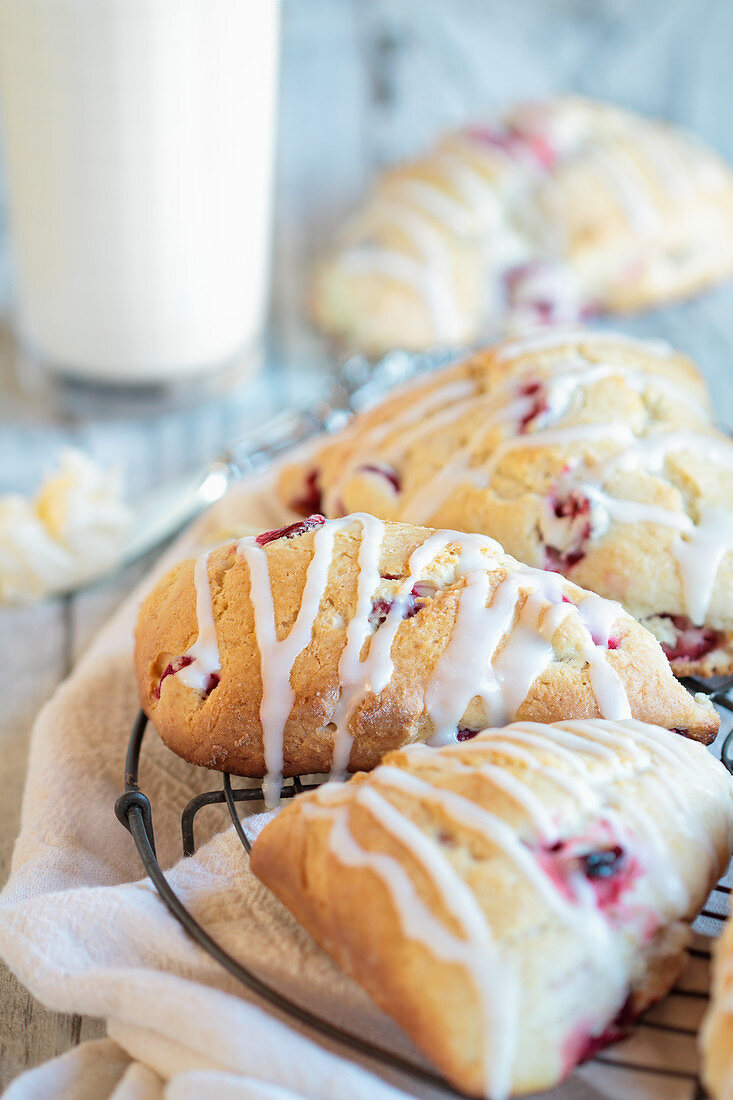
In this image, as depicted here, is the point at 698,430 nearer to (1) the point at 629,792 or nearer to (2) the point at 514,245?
(1) the point at 629,792

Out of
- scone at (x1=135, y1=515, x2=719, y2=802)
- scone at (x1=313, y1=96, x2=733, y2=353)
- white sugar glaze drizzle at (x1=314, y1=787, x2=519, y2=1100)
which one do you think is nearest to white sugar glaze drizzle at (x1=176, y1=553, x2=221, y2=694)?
scone at (x1=135, y1=515, x2=719, y2=802)

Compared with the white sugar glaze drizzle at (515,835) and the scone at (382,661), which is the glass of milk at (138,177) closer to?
the scone at (382,661)

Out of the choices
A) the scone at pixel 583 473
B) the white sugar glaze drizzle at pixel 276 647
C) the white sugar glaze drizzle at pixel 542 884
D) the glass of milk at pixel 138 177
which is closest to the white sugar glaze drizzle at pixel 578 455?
the scone at pixel 583 473

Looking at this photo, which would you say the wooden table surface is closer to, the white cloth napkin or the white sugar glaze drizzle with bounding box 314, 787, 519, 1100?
the white cloth napkin

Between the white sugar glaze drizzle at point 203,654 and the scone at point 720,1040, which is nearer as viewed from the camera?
the scone at point 720,1040

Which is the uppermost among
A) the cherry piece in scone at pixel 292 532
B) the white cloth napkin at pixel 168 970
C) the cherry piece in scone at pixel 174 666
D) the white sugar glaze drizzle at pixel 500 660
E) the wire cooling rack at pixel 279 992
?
the cherry piece in scone at pixel 292 532

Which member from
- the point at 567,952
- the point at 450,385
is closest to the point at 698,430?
the point at 450,385
